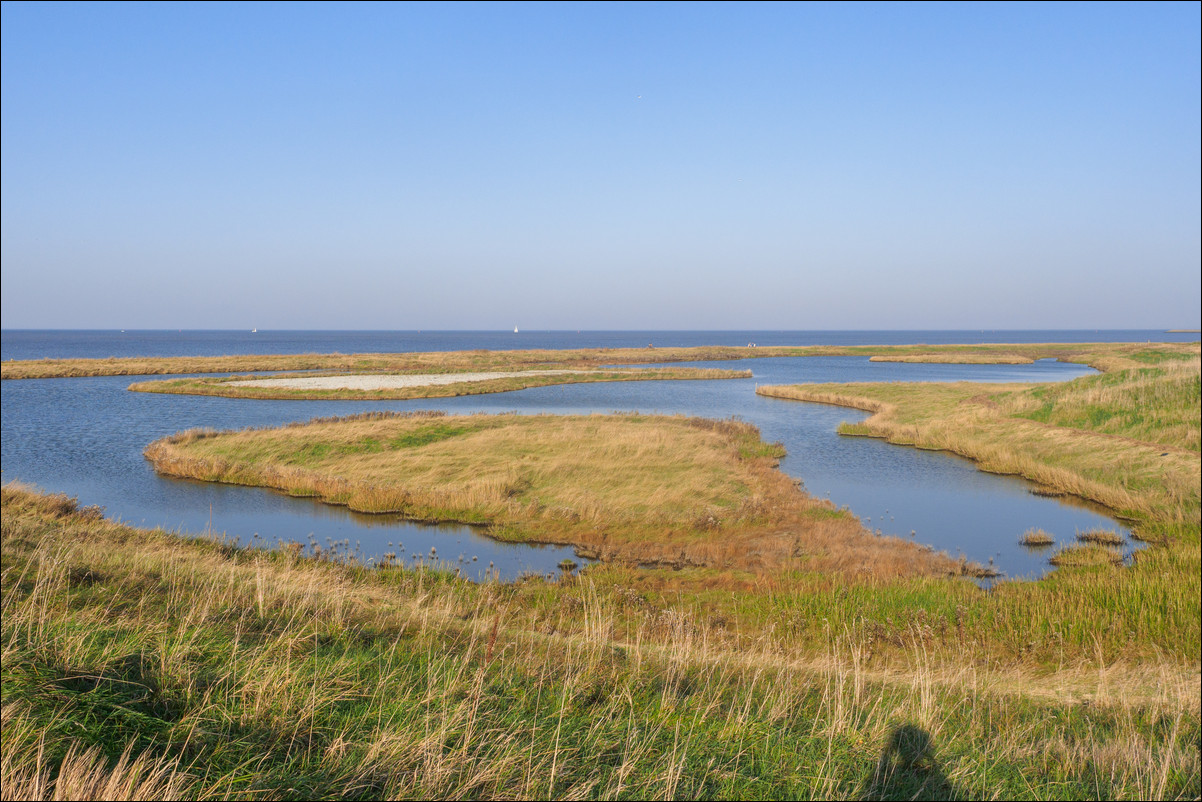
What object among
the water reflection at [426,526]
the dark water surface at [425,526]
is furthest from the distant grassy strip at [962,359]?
the dark water surface at [425,526]

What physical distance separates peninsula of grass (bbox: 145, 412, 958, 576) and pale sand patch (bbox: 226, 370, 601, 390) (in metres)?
28.7

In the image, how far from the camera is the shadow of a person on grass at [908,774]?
577 centimetres

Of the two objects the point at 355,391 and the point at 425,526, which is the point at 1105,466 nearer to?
the point at 425,526

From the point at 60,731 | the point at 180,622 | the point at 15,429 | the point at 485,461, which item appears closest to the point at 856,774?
the point at 60,731

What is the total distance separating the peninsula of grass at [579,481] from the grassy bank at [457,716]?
10.5 metres

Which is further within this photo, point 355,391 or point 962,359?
point 962,359

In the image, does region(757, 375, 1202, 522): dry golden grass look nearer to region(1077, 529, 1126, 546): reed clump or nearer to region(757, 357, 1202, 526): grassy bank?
region(757, 357, 1202, 526): grassy bank

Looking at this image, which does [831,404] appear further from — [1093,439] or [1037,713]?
[1037,713]

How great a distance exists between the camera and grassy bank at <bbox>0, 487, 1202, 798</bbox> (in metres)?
5.05

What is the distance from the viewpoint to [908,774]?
614 cm

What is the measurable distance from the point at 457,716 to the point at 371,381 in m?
75.4

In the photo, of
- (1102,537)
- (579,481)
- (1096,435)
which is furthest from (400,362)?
(1102,537)

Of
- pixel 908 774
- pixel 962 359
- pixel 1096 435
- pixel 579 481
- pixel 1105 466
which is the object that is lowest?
pixel 579 481

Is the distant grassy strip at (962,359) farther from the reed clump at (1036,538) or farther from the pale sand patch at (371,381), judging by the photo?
the reed clump at (1036,538)
